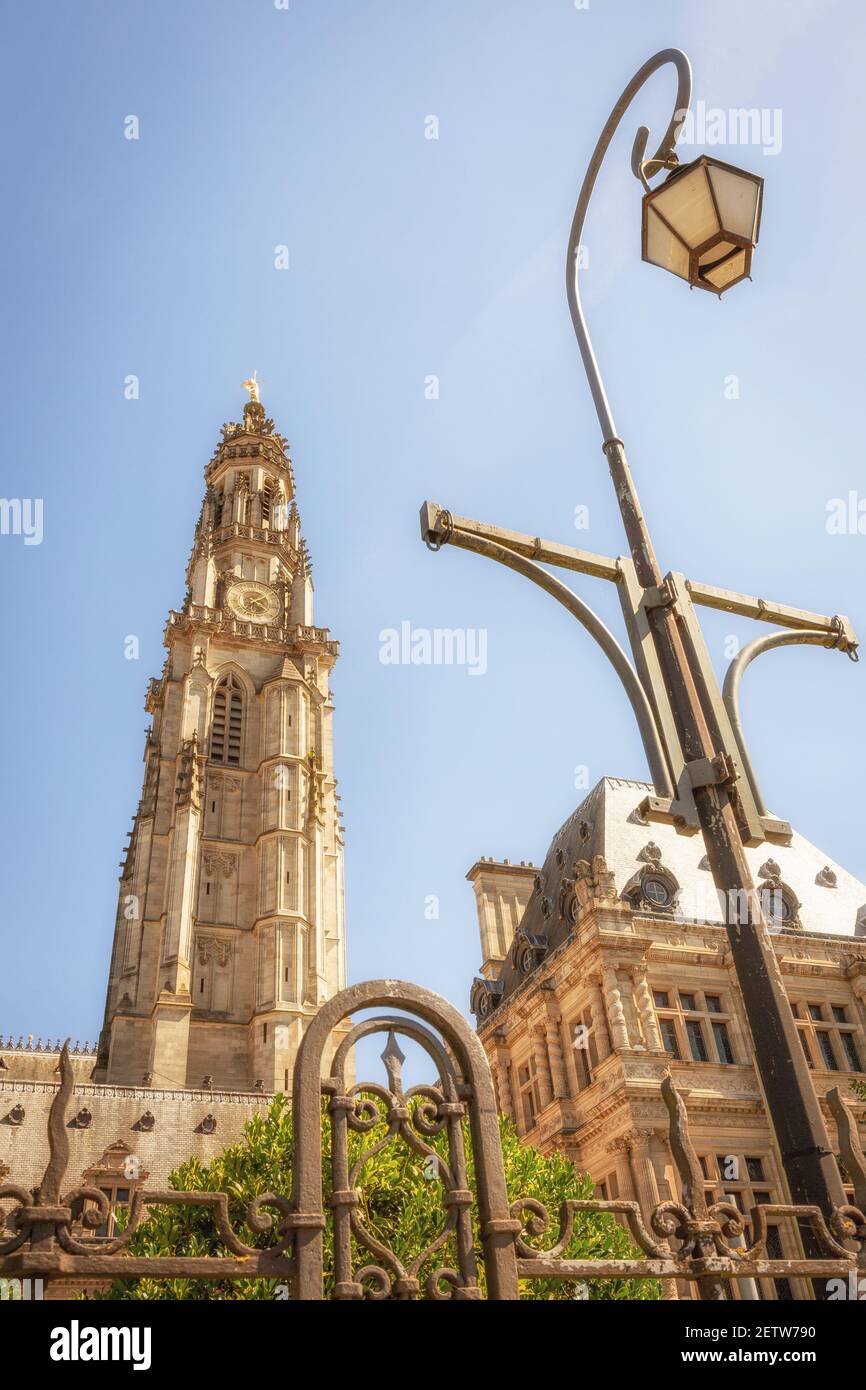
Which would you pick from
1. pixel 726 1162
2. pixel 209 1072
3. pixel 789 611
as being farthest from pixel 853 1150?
pixel 209 1072

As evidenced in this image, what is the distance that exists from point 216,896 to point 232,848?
283cm

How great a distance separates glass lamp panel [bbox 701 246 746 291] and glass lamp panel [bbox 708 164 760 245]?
0.45 ft

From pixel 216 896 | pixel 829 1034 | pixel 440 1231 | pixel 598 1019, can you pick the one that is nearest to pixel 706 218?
pixel 440 1231

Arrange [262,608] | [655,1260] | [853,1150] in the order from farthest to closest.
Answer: [262,608], [853,1150], [655,1260]

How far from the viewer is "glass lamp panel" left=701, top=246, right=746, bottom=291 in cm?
659

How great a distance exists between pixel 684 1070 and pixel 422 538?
2913 cm

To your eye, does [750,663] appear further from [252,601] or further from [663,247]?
[252,601]

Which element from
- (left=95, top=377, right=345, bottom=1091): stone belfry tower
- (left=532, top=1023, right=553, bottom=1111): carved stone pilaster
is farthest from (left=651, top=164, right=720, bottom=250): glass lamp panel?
(left=95, top=377, right=345, bottom=1091): stone belfry tower

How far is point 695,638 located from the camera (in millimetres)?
6707

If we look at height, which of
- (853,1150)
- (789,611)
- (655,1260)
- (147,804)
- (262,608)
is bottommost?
(655,1260)

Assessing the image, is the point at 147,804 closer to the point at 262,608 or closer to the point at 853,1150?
the point at 262,608

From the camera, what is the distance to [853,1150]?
20.0 ft

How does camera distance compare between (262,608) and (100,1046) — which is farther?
(262,608)

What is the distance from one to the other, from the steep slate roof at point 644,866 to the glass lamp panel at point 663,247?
3040 centimetres
